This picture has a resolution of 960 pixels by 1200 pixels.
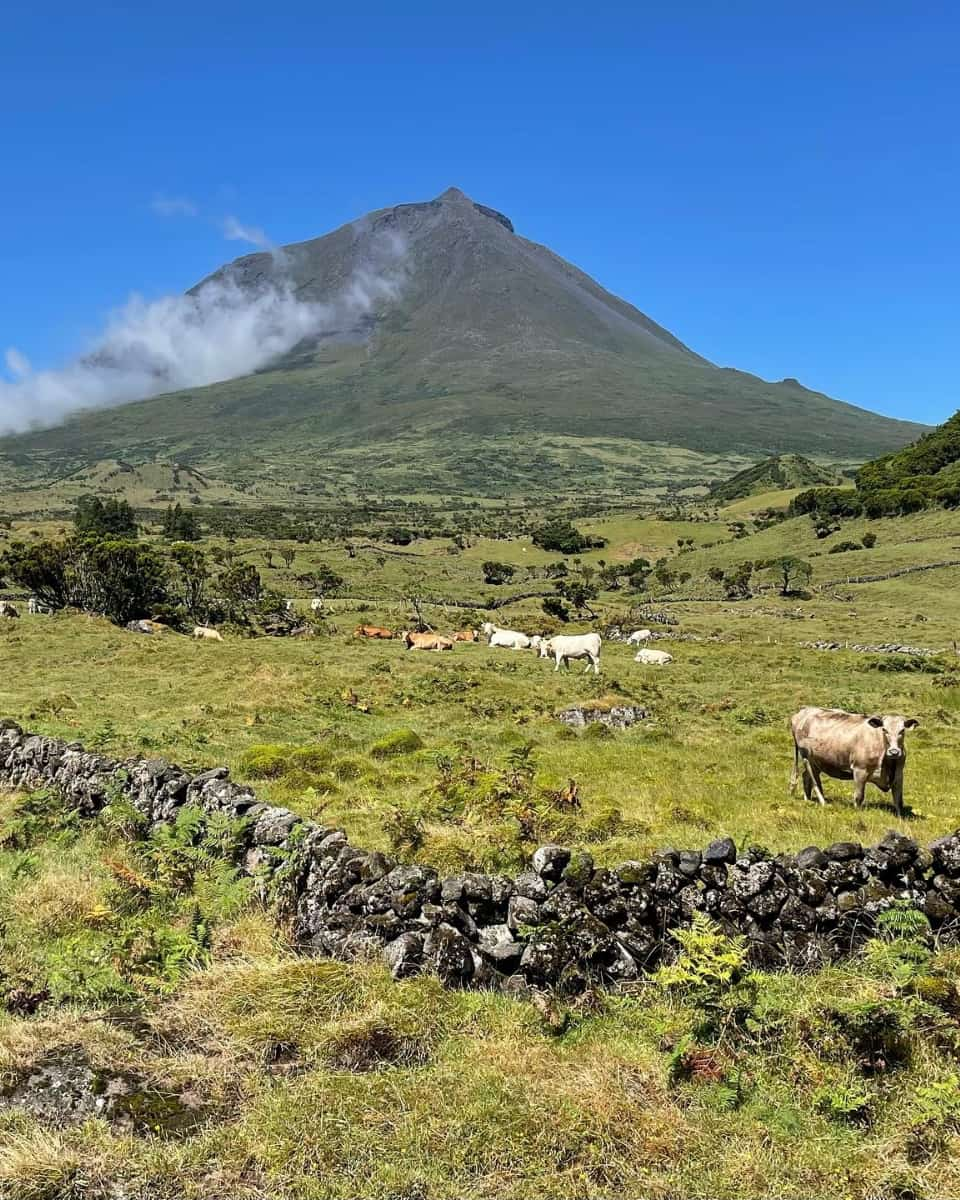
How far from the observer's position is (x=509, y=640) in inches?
1768

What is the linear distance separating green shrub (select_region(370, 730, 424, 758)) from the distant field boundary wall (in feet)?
28.9

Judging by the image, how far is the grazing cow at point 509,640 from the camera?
146 feet

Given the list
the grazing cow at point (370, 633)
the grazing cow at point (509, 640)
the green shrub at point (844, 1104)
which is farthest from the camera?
the grazing cow at point (370, 633)

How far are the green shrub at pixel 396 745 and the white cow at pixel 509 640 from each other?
2562 cm

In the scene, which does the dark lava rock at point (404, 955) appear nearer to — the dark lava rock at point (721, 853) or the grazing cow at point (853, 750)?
the dark lava rock at point (721, 853)

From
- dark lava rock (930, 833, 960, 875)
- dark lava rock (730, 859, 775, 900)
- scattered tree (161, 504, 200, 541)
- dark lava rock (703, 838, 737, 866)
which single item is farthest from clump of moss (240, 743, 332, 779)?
scattered tree (161, 504, 200, 541)

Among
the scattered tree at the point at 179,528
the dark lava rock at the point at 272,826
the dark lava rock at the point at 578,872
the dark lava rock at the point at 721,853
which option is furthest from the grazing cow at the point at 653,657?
the scattered tree at the point at 179,528

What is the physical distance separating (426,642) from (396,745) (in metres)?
23.2

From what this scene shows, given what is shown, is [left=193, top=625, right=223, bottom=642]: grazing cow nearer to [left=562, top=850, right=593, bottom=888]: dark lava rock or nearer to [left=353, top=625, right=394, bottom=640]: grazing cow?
[left=353, top=625, right=394, bottom=640]: grazing cow

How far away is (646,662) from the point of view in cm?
4009

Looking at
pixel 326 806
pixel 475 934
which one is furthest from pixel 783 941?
pixel 326 806

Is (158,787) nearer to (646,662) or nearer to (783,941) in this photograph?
(783,941)

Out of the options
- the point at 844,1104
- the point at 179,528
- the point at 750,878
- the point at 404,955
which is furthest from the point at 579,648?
the point at 179,528

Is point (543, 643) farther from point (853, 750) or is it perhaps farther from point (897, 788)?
point (897, 788)
